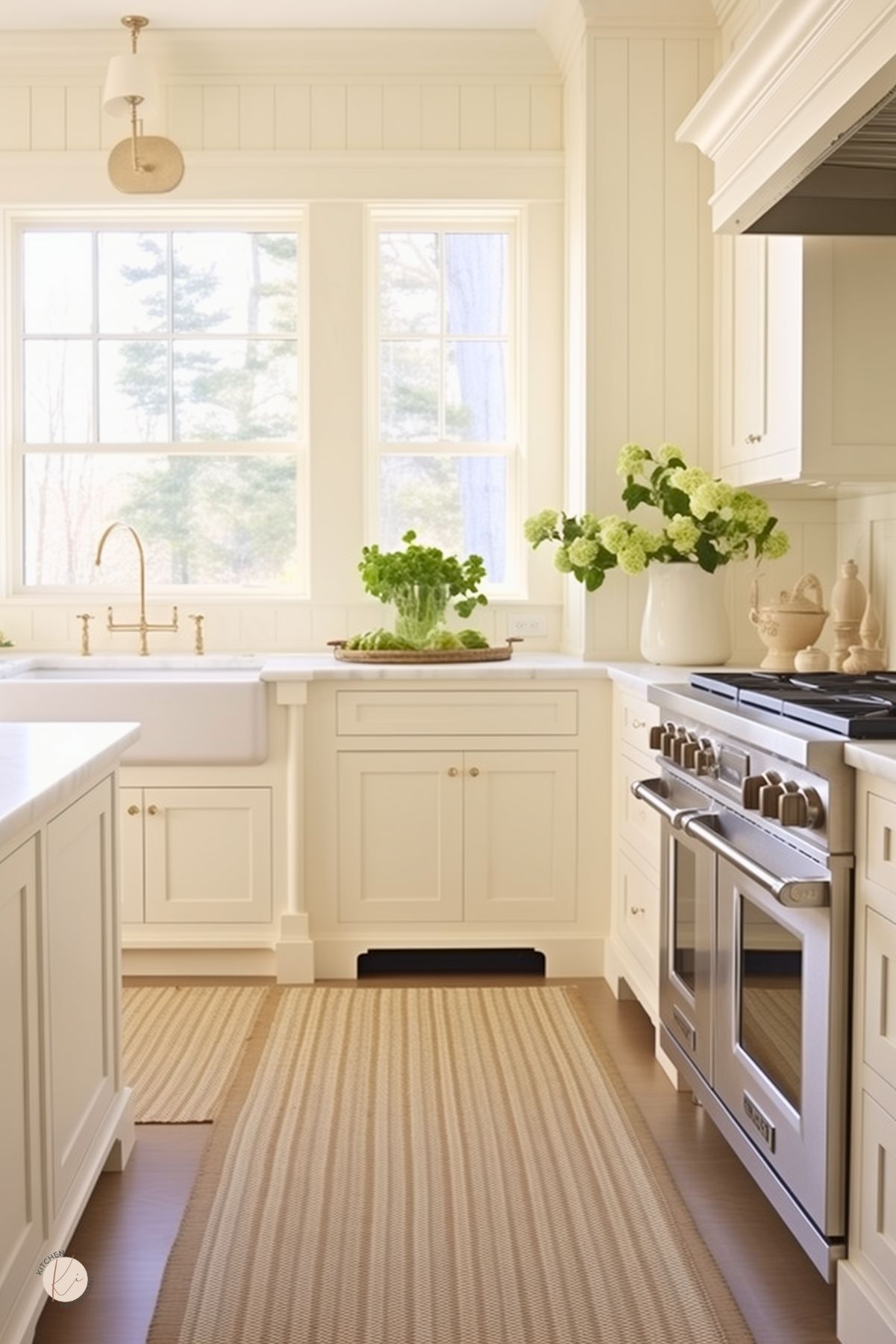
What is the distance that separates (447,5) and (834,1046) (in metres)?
3.47

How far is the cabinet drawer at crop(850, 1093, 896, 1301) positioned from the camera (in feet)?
6.07

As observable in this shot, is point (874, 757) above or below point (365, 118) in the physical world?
below

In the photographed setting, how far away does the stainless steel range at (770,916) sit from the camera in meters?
2.02

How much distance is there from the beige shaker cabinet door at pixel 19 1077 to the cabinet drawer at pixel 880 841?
119 cm

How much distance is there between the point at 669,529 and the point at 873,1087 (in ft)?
6.74

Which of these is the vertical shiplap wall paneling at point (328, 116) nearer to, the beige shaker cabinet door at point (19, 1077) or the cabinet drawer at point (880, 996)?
the beige shaker cabinet door at point (19, 1077)

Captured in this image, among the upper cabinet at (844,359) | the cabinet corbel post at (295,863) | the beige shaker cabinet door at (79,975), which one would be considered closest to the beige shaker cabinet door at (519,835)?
the cabinet corbel post at (295,863)

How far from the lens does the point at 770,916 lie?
7.47 ft

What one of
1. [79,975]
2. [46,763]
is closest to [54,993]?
[79,975]

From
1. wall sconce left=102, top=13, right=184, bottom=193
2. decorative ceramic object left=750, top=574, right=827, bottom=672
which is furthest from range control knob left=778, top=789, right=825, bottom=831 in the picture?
wall sconce left=102, top=13, right=184, bottom=193

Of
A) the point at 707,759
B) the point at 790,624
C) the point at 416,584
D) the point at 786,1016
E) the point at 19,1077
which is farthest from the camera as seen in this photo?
the point at 416,584

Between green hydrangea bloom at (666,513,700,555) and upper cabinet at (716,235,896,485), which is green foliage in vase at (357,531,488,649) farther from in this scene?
upper cabinet at (716,235,896,485)

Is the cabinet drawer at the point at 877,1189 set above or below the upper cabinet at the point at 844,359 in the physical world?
below

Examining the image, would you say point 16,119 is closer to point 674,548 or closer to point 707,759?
point 674,548
